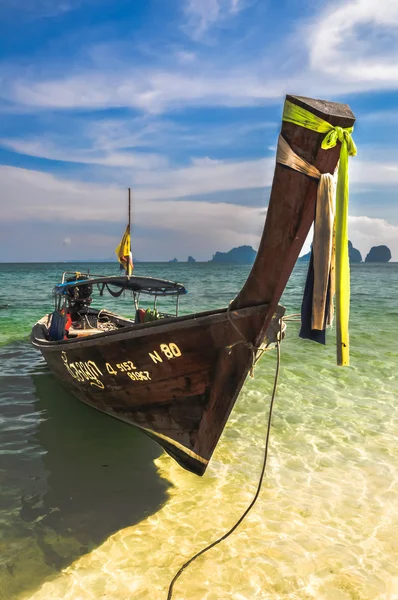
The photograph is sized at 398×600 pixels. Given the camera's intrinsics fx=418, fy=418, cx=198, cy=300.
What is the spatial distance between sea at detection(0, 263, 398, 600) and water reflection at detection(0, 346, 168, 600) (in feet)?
0.07

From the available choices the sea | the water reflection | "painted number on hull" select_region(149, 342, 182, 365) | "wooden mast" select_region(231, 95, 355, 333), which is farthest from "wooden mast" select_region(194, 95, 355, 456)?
the water reflection

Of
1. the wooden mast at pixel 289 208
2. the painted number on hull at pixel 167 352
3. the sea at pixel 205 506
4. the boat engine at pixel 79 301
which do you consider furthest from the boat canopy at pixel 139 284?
the wooden mast at pixel 289 208

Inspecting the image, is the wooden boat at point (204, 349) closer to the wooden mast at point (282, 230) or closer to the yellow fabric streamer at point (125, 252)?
the wooden mast at point (282, 230)

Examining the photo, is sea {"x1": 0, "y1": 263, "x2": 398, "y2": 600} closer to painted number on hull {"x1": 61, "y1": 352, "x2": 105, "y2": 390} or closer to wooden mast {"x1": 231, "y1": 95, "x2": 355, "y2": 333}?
painted number on hull {"x1": 61, "y1": 352, "x2": 105, "y2": 390}

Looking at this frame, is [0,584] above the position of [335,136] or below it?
below

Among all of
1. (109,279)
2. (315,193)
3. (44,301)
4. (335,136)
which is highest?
(335,136)

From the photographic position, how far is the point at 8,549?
487cm

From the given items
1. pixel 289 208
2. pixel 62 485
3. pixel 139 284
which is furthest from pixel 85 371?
pixel 289 208

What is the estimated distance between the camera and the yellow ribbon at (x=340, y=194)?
3.73 metres

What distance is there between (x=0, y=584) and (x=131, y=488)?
214cm

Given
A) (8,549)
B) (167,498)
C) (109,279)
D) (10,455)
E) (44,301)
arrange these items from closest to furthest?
(8,549), (167,498), (10,455), (109,279), (44,301)

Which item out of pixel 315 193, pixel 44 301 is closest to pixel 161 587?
pixel 315 193

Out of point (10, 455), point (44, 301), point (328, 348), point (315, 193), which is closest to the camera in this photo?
point (315, 193)

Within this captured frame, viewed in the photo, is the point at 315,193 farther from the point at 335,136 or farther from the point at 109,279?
the point at 109,279
